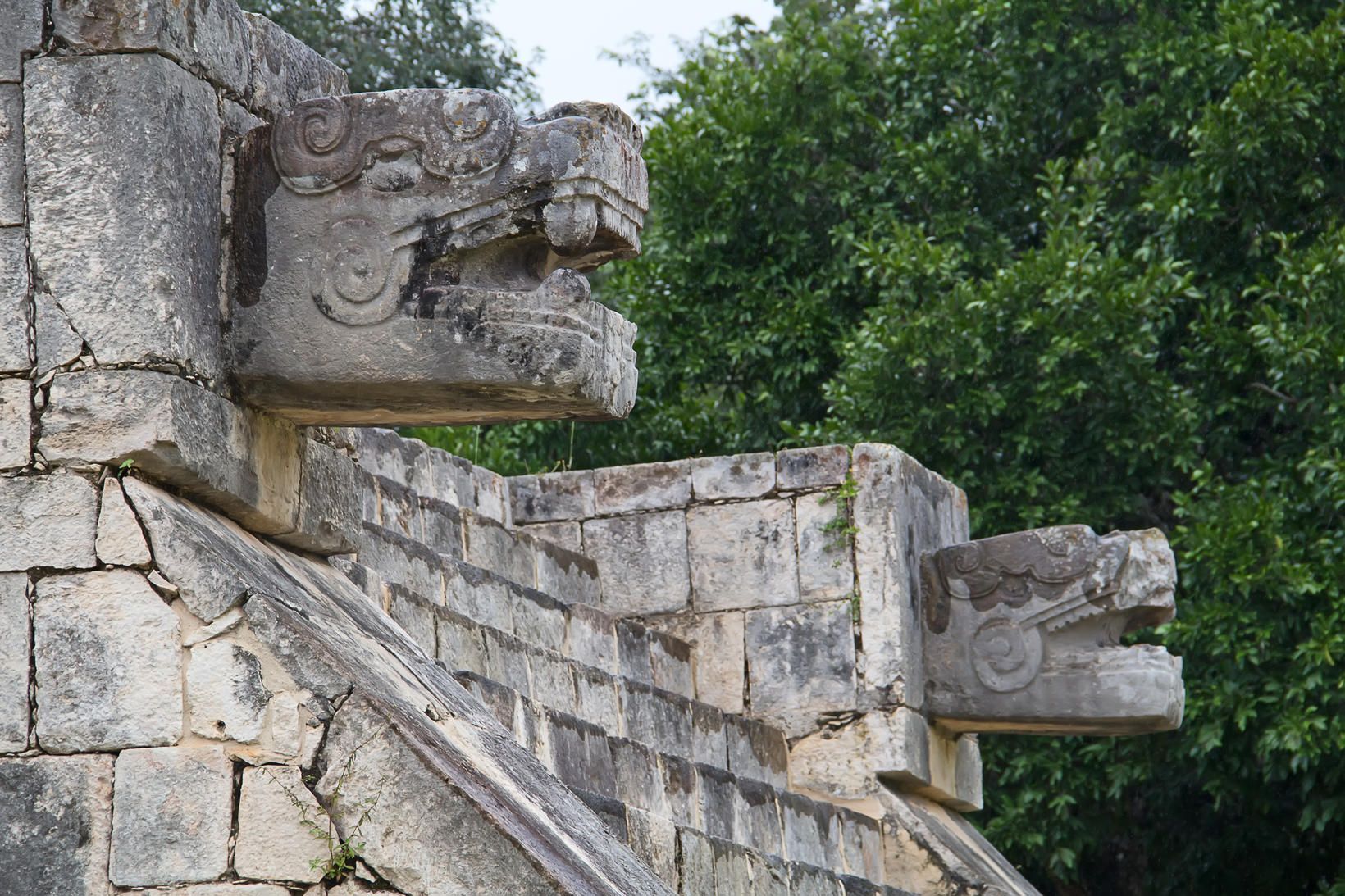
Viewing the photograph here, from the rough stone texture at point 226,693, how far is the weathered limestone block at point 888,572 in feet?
16.1

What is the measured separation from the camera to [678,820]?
632 cm

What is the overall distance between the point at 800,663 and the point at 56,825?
5.08 meters

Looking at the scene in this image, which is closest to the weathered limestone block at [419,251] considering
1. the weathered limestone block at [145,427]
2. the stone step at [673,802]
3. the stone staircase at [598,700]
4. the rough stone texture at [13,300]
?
the weathered limestone block at [145,427]

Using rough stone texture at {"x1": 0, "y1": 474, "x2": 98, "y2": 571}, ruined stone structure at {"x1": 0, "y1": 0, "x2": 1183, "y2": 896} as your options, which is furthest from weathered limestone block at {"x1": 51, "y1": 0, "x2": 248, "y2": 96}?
rough stone texture at {"x1": 0, "y1": 474, "x2": 98, "y2": 571}

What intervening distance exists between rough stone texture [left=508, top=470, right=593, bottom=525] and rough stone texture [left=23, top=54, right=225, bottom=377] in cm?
476

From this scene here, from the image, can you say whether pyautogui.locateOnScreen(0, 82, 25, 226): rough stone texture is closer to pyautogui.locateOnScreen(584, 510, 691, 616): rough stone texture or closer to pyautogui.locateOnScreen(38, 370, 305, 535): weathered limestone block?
pyautogui.locateOnScreen(38, 370, 305, 535): weathered limestone block

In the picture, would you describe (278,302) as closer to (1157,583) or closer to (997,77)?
(1157,583)

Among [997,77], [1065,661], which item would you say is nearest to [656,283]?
[997,77]

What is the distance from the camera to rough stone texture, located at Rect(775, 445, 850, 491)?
28.4ft

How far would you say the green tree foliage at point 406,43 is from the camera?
15391 millimetres

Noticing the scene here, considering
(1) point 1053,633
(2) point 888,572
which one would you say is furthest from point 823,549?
(1) point 1053,633

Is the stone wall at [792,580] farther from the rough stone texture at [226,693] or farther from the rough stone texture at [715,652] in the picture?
the rough stone texture at [226,693]

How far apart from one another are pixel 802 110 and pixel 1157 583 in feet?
21.6

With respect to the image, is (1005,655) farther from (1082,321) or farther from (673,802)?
(1082,321)
